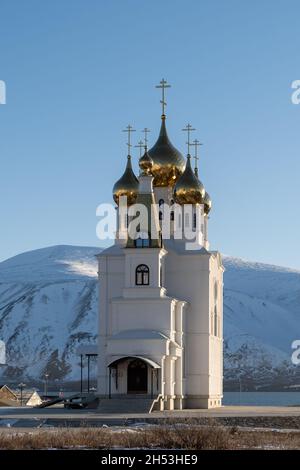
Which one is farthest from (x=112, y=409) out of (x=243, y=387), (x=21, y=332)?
(x=21, y=332)

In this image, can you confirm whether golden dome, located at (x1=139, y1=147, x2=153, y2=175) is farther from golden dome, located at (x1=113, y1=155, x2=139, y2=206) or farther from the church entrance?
the church entrance

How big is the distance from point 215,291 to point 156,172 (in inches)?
250

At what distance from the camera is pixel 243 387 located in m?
173

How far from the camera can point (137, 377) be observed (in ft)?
148

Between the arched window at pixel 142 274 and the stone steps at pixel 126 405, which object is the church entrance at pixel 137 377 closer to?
the stone steps at pixel 126 405

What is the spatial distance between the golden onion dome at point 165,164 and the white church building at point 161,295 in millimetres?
47

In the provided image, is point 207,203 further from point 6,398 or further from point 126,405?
point 6,398

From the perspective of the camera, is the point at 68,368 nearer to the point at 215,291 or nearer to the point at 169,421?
the point at 215,291

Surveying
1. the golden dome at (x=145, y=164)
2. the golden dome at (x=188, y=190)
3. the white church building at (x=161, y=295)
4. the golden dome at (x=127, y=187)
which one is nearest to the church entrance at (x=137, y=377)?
the white church building at (x=161, y=295)

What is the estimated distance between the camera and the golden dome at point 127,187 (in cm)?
5162

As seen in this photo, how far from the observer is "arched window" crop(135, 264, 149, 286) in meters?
46.6

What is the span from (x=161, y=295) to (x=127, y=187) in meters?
7.44

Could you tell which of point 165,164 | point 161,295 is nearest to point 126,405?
point 161,295
